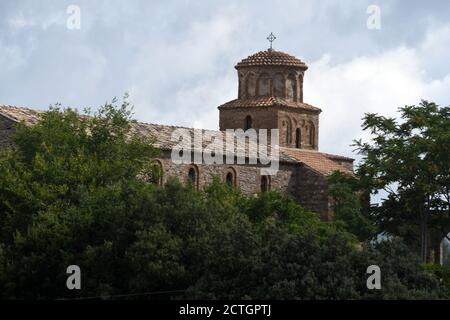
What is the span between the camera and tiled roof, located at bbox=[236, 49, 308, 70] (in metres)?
78.1

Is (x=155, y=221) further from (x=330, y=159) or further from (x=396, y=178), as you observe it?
(x=330, y=159)

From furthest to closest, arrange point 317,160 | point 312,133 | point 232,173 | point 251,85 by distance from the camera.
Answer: point 312,133 < point 251,85 < point 317,160 < point 232,173

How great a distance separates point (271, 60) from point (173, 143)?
48.1 ft

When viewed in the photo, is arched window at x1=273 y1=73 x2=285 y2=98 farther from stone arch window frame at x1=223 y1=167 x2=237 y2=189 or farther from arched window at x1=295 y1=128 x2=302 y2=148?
stone arch window frame at x1=223 y1=167 x2=237 y2=189

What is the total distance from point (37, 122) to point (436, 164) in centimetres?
1766

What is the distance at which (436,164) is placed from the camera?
66.0 metres

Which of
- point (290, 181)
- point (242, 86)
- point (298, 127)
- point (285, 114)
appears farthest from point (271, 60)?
point (290, 181)

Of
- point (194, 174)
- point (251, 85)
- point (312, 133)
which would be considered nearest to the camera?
point (194, 174)

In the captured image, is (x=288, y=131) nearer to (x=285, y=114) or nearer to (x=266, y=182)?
(x=285, y=114)

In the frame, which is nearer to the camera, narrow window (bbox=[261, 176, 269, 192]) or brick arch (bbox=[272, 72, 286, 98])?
narrow window (bbox=[261, 176, 269, 192])

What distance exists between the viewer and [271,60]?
78.2 meters

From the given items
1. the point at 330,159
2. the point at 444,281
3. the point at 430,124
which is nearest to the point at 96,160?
the point at 444,281

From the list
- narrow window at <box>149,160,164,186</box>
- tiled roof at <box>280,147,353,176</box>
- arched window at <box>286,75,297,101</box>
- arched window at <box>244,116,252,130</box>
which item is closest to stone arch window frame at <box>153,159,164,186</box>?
narrow window at <box>149,160,164,186</box>

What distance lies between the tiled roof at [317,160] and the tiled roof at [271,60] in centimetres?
464
